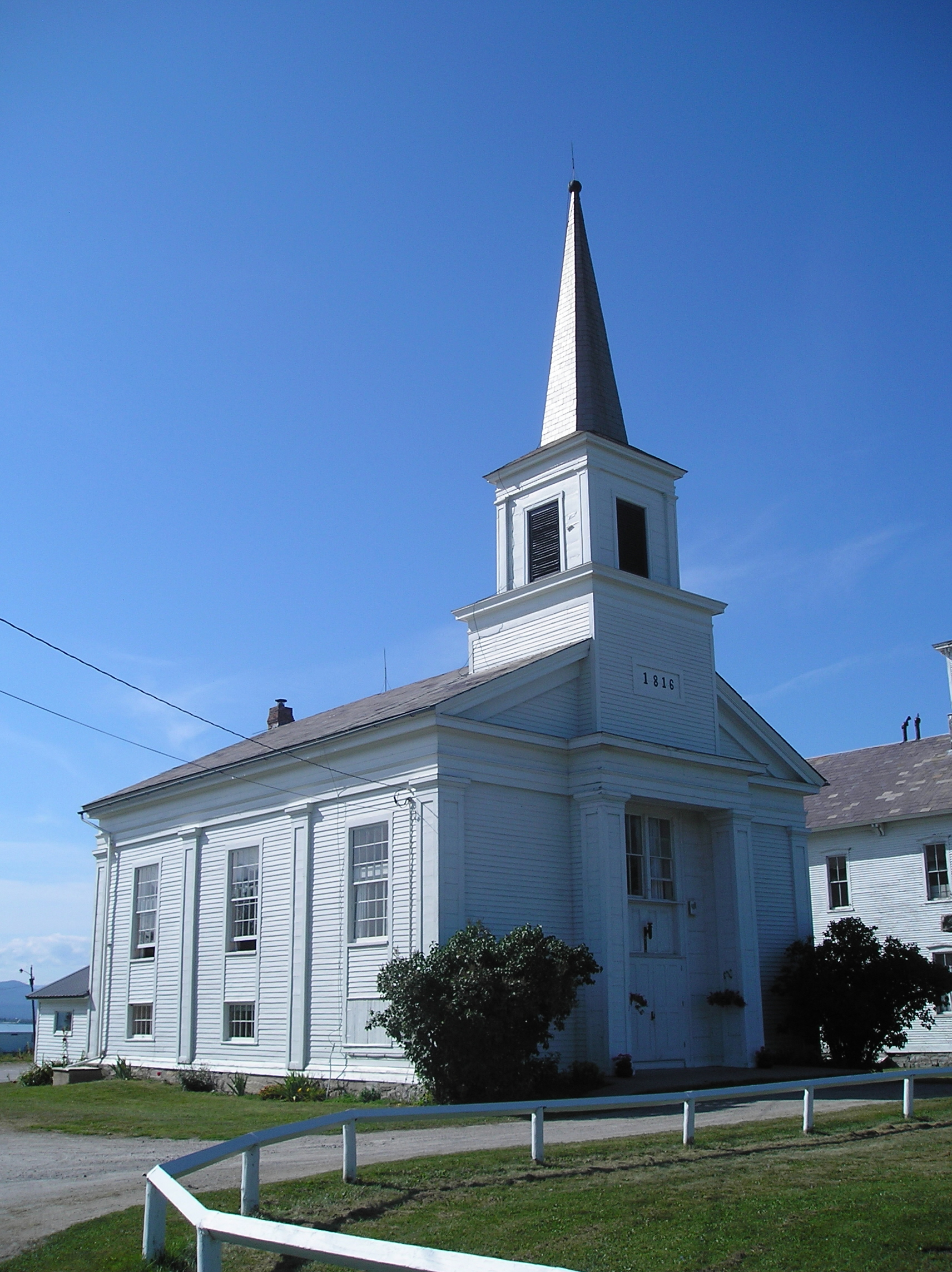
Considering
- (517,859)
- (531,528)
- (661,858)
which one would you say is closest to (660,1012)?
(661,858)

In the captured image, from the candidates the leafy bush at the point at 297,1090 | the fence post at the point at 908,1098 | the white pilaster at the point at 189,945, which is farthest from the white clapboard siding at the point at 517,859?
the white pilaster at the point at 189,945

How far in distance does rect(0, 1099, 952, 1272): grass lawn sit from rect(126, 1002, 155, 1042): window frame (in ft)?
58.9

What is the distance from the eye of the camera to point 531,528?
26.4 metres

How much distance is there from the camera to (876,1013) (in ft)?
79.0

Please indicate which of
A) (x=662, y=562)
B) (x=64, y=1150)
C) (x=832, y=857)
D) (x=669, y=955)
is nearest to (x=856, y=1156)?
(x=64, y=1150)

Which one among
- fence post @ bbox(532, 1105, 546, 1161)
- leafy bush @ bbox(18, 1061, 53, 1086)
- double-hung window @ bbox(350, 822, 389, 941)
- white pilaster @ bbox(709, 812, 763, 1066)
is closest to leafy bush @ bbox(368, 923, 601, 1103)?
double-hung window @ bbox(350, 822, 389, 941)

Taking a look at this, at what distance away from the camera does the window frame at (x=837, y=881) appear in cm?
3853

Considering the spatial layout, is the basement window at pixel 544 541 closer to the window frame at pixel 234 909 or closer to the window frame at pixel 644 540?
the window frame at pixel 644 540

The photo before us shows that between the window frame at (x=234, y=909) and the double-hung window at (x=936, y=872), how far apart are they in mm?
21388

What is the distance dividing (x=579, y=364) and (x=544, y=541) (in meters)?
4.40

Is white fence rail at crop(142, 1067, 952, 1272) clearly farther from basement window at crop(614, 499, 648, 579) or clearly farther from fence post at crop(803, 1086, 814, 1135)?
basement window at crop(614, 499, 648, 579)

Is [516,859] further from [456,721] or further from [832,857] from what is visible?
[832,857]

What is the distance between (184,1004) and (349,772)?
793 centimetres

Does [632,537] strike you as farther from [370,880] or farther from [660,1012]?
[660,1012]
